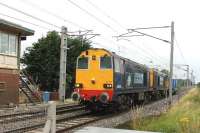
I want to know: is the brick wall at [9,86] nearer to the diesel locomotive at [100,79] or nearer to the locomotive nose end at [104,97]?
the diesel locomotive at [100,79]

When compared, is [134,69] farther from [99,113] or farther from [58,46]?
[58,46]

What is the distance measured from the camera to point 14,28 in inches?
1258

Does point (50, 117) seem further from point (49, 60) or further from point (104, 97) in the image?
point (49, 60)

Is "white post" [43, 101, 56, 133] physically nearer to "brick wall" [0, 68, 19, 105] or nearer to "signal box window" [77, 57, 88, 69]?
"signal box window" [77, 57, 88, 69]

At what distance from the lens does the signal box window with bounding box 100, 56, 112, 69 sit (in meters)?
22.6

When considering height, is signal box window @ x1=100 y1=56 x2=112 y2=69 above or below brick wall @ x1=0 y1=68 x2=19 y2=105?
above

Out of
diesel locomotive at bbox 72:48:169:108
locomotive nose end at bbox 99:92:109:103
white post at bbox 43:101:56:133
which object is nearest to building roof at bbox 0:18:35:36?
diesel locomotive at bbox 72:48:169:108

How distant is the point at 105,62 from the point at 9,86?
37.6ft

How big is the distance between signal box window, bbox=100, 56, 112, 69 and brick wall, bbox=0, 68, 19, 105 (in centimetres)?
1049

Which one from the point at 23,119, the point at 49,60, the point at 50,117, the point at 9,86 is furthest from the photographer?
the point at 49,60

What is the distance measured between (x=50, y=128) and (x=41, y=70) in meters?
40.2

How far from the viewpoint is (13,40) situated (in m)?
33.0

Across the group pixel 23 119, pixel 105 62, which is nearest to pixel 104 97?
pixel 105 62

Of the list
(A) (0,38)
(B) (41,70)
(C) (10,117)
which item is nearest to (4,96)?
(A) (0,38)
